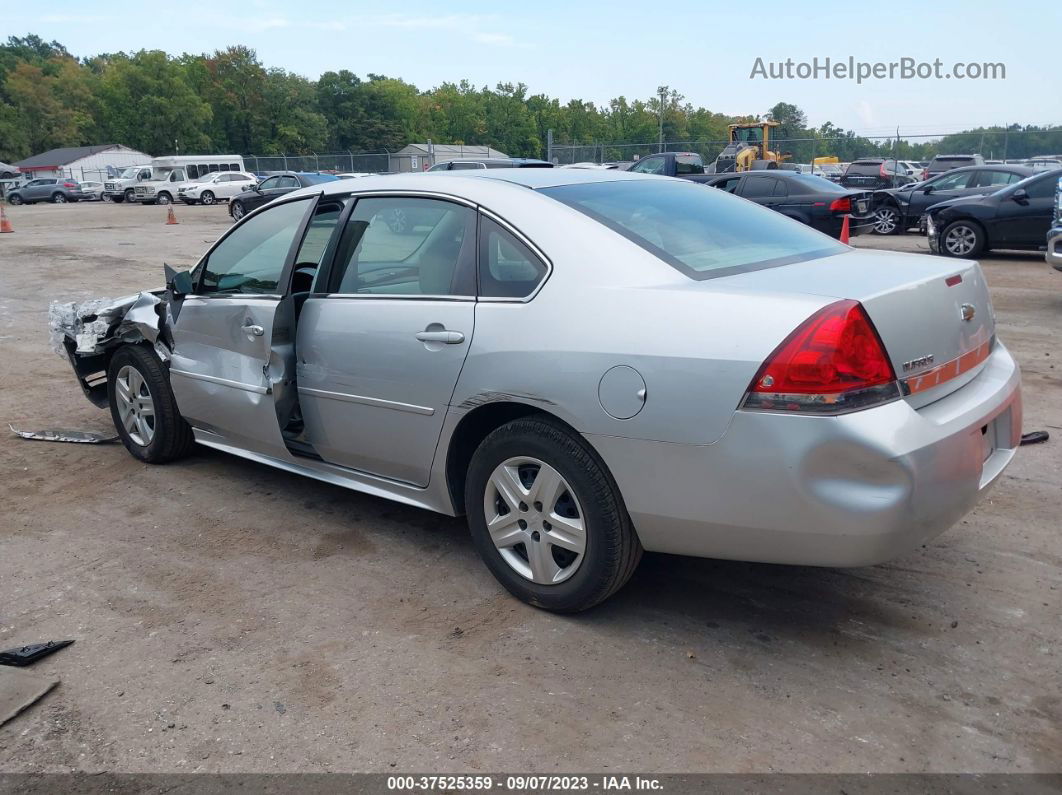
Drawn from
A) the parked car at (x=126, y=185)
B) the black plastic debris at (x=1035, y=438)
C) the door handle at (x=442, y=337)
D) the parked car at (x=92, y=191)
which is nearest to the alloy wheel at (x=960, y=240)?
the black plastic debris at (x=1035, y=438)

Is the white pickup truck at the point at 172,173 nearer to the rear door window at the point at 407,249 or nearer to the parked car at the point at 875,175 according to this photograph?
the parked car at the point at 875,175

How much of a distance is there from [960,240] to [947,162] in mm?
22158

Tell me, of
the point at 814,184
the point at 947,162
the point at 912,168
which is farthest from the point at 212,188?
the point at 814,184

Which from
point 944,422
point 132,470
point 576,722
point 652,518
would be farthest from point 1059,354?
point 132,470

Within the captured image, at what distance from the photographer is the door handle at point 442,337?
3457 millimetres

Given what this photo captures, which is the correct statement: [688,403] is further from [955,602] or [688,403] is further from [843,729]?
[955,602]

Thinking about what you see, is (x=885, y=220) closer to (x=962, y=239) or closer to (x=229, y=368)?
(x=962, y=239)

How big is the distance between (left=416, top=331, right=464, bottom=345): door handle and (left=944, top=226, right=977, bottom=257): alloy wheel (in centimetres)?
1240

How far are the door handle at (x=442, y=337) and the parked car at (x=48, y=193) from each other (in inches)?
1997

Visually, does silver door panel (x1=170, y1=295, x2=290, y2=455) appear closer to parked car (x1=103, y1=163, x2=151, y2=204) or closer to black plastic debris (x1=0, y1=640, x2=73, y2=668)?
black plastic debris (x1=0, y1=640, x2=73, y2=668)

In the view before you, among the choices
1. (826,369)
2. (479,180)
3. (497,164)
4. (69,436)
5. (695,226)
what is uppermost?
(497,164)

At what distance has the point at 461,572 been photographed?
151 inches

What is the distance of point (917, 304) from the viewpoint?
9.64 feet

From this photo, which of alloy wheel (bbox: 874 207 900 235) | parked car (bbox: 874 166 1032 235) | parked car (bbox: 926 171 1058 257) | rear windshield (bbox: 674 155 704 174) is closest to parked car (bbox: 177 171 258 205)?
rear windshield (bbox: 674 155 704 174)
